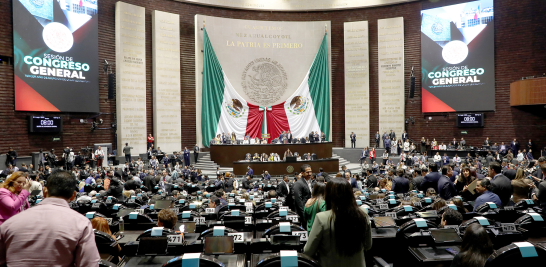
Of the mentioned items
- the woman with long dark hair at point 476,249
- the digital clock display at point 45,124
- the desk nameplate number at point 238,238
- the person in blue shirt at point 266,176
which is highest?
the digital clock display at point 45,124

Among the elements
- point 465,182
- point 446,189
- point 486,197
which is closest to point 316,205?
point 486,197

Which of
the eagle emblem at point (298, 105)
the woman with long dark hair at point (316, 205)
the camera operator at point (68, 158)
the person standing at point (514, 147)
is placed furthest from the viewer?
the eagle emblem at point (298, 105)

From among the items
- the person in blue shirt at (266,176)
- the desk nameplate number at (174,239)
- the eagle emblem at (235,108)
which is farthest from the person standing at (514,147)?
the desk nameplate number at (174,239)

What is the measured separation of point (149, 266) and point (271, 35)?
23.7 m

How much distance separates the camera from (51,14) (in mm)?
17344

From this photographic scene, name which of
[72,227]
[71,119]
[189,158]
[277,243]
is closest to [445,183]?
[277,243]

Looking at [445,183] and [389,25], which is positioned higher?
[389,25]

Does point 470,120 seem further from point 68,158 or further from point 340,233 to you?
point 340,233

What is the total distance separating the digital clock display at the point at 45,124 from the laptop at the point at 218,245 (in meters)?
18.2

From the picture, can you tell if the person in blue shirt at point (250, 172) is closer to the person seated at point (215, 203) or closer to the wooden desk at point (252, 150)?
the wooden desk at point (252, 150)

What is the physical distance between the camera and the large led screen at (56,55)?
54.4 feet

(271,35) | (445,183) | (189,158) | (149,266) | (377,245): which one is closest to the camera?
(149,266)

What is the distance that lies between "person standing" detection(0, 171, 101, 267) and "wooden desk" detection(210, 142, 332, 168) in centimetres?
1707

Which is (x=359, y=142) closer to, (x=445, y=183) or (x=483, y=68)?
(x=483, y=68)
